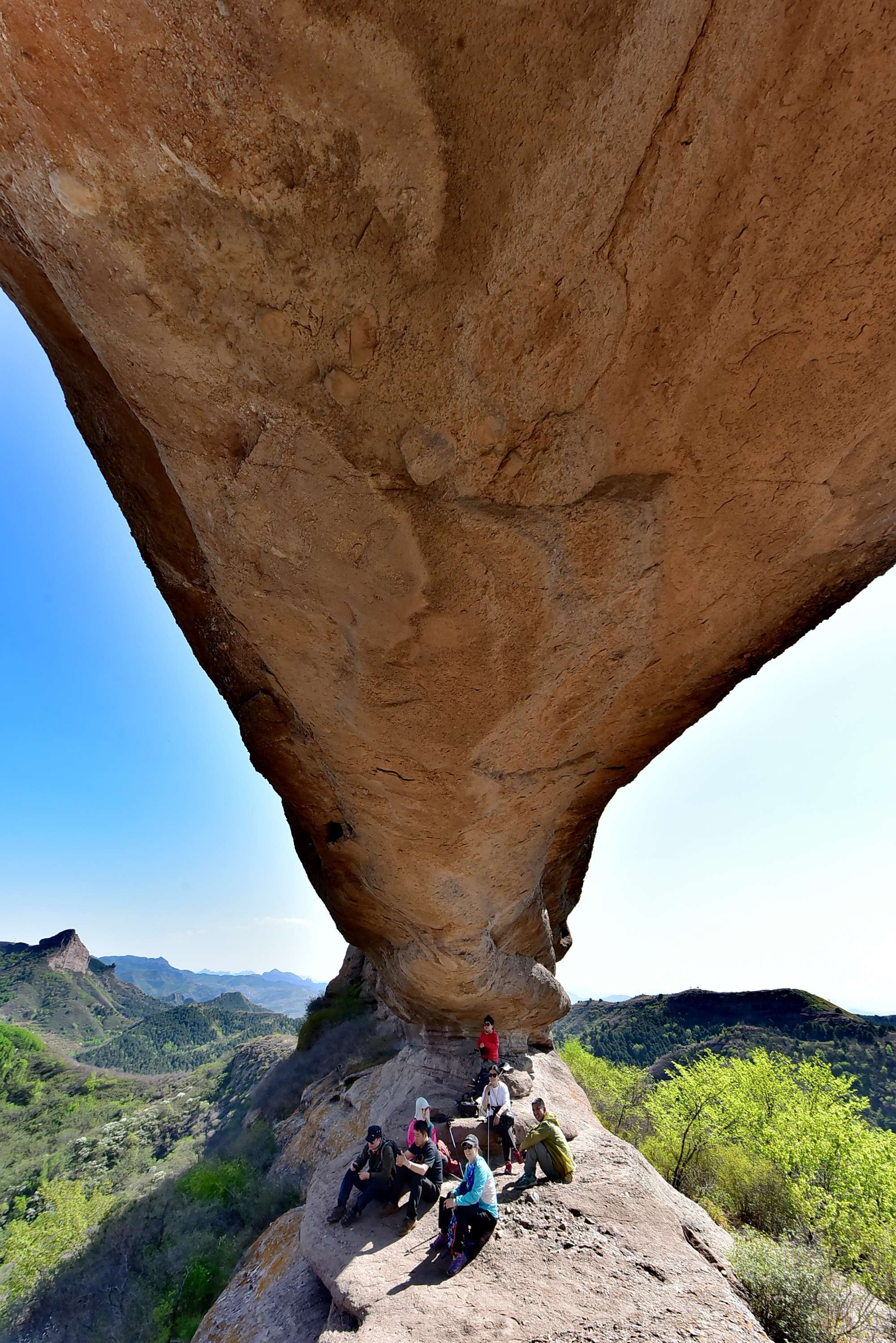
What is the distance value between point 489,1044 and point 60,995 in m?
76.4

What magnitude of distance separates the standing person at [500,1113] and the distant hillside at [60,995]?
215 feet

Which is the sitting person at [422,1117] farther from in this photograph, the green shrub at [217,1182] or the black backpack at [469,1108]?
the green shrub at [217,1182]

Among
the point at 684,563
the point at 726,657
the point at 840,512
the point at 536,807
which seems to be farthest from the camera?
the point at 536,807

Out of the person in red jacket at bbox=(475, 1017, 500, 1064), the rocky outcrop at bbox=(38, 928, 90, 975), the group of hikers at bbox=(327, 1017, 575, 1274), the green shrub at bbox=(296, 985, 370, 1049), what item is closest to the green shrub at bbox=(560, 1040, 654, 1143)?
the green shrub at bbox=(296, 985, 370, 1049)

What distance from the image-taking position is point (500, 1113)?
570 cm

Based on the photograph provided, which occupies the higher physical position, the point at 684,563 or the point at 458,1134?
the point at 684,563

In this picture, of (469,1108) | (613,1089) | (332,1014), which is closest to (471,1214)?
(469,1108)

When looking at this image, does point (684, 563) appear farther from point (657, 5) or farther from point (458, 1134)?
point (458, 1134)

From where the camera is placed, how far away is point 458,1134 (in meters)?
5.91

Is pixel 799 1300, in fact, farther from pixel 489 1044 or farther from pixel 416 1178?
pixel 489 1044

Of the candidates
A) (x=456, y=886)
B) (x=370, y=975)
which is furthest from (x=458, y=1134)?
(x=370, y=975)

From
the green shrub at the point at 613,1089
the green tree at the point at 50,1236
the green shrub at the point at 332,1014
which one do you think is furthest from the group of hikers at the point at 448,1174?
the green tree at the point at 50,1236

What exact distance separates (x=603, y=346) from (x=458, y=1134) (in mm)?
7267

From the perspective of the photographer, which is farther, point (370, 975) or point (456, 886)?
point (370, 975)
